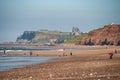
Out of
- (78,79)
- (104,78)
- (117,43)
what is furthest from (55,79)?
(117,43)

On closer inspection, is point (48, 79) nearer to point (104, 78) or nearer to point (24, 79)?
point (24, 79)

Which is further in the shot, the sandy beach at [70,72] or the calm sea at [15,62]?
the calm sea at [15,62]

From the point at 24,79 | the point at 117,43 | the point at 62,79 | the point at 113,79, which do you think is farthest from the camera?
the point at 117,43

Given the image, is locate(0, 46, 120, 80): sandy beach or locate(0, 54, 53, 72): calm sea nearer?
locate(0, 46, 120, 80): sandy beach

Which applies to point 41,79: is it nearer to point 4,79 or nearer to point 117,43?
point 4,79

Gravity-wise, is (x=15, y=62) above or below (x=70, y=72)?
below

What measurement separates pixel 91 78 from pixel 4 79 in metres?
6.64

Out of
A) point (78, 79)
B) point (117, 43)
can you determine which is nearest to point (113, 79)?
point (78, 79)

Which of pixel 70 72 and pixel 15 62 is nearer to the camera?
pixel 70 72

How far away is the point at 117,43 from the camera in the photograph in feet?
637

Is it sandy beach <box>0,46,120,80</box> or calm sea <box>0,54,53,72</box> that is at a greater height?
sandy beach <box>0,46,120,80</box>

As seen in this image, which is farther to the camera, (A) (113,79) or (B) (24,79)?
(B) (24,79)

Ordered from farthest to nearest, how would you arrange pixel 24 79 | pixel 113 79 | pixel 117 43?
pixel 117 43 < pixel 24 79 < pixel 113 79

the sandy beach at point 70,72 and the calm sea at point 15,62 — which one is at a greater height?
the sandy beach at point 70,72
